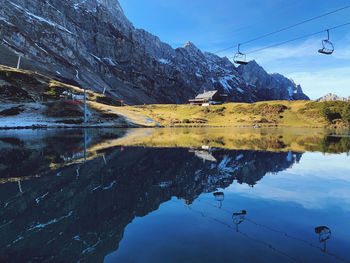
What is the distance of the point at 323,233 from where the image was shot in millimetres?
8102

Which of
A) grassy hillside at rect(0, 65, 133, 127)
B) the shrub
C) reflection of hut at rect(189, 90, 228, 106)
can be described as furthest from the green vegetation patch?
the shrub

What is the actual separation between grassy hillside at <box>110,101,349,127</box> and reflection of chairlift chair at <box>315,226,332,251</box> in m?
87.0

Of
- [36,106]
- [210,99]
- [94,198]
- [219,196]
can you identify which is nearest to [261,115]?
[210,99]

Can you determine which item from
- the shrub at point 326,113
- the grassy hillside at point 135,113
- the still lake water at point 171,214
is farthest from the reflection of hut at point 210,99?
the still lake water at point 171,214

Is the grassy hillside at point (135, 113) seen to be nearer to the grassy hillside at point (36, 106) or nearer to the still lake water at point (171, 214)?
the grassy hillside at point (36, 106)

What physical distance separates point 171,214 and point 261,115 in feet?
365

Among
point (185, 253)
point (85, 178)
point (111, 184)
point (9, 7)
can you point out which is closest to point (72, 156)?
point (85, 178)

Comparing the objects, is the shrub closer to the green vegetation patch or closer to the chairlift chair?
the chairlift chair

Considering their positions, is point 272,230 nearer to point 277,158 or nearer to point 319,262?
point 319,262

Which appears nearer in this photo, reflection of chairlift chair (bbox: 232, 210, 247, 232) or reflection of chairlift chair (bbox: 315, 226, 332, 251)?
reflection of chairlift chair (bbox: 315, 226, 332, 251)

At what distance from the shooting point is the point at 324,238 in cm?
775

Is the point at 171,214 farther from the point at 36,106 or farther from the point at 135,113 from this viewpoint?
the point at 135,113

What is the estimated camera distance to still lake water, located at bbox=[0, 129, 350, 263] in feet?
22.5

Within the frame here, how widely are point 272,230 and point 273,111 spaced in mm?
115209
